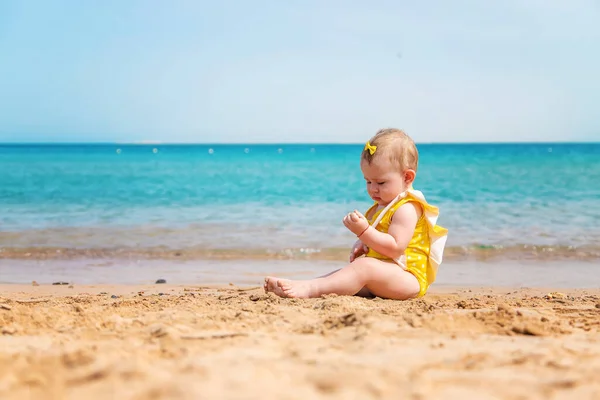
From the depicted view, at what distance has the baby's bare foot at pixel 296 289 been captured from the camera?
3797mm

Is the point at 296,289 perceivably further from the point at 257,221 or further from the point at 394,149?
the point at 257,221

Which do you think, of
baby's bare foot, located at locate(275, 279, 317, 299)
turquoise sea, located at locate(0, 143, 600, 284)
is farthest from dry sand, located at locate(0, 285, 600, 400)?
turquoise sea, located at locate(0, 143, 600, 284)

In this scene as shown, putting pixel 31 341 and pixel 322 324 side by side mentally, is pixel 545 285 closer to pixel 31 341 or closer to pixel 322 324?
pixel 322 324

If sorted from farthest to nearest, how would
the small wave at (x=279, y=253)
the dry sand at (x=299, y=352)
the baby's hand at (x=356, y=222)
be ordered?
the small wave at (x=279, y=253)
the baby's hand at (x=356, y=222)
the dry sand at (x=299, y=352)

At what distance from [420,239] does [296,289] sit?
0.93 m

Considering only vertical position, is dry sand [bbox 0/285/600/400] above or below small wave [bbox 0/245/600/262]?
above

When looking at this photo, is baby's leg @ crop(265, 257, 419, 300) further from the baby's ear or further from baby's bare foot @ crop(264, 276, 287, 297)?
the baby's ear

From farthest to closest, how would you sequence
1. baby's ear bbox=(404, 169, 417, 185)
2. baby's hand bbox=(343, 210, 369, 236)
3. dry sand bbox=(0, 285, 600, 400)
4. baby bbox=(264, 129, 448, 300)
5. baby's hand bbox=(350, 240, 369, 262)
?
baby's hand bbox=(350, 240, 369, 262) < baby's ear bbox=(404, 169, 417, 185) < baby bbox=(264, 129, 448, 300) < baby's hand bbox=(343, 210, 369, 236) < dry sand bbox=(0, 285, 600, 400)

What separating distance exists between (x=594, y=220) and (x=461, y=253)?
3.71m

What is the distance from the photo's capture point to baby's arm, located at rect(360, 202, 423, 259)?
377 centimetres

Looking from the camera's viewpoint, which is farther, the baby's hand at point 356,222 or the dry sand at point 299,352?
the baby's hand at point 356,222

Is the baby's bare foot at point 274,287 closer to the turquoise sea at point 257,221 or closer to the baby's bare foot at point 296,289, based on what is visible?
the baby's bare foot at point 296,289

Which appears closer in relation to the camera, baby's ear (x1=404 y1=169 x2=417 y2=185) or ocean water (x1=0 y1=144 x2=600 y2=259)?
baby's ear (x1=404 y1=169 x2=417 y2=185)

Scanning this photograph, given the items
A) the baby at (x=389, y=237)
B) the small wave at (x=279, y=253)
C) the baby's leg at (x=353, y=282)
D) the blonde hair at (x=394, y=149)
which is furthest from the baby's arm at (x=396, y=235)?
the small wave at (x=279, y=253)
